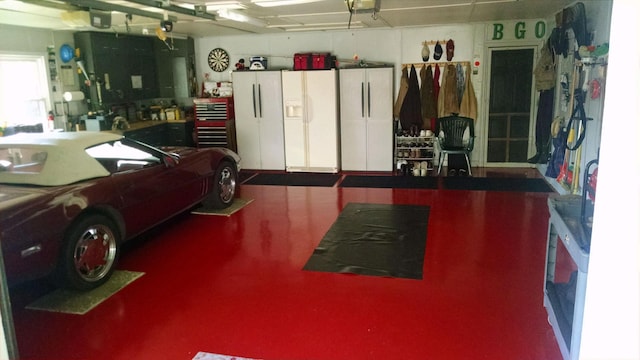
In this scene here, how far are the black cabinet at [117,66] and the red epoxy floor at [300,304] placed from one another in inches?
139

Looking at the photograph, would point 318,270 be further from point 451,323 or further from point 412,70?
point 412,70

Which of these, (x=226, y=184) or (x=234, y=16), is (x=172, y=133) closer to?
(x=226, y=184)

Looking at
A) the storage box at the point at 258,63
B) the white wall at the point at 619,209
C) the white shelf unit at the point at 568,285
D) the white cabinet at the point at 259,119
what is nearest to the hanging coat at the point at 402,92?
the white cabinet at the point at 259,119

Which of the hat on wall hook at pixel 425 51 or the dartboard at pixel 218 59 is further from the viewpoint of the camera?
the dartboard at pixel 218 59

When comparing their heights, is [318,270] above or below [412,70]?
below

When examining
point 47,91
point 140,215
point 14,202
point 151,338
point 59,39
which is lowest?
Answer: point 151,338

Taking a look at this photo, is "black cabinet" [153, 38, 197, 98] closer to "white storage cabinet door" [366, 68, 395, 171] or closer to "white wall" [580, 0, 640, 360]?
"white storage cabinet door" [366, 68, 395, 171]

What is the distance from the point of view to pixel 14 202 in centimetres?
323

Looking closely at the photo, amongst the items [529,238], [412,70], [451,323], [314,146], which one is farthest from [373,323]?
[412,70]

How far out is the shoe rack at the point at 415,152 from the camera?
25.4 ft

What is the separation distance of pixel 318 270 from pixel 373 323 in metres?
0.99

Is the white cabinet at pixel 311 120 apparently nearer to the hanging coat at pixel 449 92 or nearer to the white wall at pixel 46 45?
the hanging coat at pixel 449 92

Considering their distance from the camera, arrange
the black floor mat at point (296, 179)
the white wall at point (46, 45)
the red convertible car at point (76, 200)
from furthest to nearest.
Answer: the black floor mat at point (296, 179)
the white wall at point (46, 45)
the red convertible car at point (76, 200)

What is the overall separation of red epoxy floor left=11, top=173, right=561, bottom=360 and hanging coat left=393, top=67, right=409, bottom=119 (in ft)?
10.2
